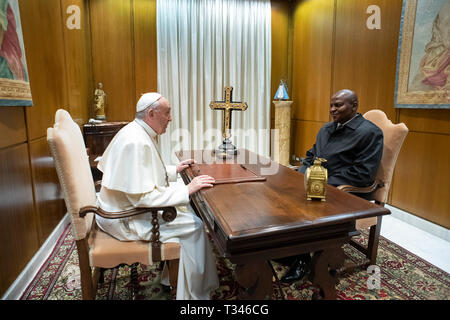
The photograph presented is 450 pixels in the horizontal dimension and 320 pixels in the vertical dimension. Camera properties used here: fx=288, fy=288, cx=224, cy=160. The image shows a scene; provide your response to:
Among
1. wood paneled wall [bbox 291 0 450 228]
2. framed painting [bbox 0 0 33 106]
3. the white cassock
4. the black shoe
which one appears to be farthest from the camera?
wood paneled wall [bbox 291 0 450 228]

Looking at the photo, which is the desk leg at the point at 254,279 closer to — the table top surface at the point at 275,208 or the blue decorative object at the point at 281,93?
the table top surface at the point at 275,208

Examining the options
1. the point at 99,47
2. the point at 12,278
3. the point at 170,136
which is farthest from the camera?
the point at 170,136

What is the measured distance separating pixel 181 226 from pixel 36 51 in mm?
2127

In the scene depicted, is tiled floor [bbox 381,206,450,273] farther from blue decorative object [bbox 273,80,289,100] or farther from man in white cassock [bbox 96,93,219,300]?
blue decorative object [bbox 273,80,289,100]

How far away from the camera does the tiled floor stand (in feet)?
8.39

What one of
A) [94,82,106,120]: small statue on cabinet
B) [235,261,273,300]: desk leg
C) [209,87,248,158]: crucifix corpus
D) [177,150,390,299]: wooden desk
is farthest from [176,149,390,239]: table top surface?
[94,82,106,120]: small statue on cabinet

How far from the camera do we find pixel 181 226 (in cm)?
174

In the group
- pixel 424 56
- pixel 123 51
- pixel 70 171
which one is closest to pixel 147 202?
pixel 70 171

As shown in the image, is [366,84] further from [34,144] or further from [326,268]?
[34,144]

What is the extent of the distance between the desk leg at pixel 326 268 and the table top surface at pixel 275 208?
22cm

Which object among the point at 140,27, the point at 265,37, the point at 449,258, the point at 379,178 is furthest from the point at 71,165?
the point at 265,37

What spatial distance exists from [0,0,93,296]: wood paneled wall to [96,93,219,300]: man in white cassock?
29.4 inches

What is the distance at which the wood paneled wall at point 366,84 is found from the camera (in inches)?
122
